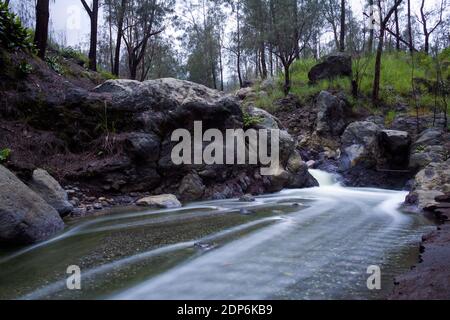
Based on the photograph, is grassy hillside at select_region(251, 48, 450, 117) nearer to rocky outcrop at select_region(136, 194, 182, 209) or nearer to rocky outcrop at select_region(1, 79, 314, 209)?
rocky outcrop at select_region(1, 79, 314, 209)

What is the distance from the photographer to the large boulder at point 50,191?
6332mm

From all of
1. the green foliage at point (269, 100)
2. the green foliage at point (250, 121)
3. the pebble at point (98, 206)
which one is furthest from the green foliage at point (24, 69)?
the green foliage at point (269, 100)

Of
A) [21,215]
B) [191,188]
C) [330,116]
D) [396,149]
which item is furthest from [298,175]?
[21,215]

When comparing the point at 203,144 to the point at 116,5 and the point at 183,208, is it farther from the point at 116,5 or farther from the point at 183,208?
the point at 116,5

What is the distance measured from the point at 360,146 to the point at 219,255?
902 cm

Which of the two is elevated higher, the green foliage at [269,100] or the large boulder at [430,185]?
the green foliage at [269,100]

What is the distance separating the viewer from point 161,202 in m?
7.89

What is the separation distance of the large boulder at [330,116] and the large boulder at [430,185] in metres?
5.95

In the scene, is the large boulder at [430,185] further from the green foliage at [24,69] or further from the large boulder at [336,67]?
the large boulder at [336,67]

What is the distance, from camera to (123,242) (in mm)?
5047

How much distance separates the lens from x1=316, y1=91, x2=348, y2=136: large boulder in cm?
1486

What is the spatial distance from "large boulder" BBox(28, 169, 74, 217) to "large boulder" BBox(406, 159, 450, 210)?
23.0ft
